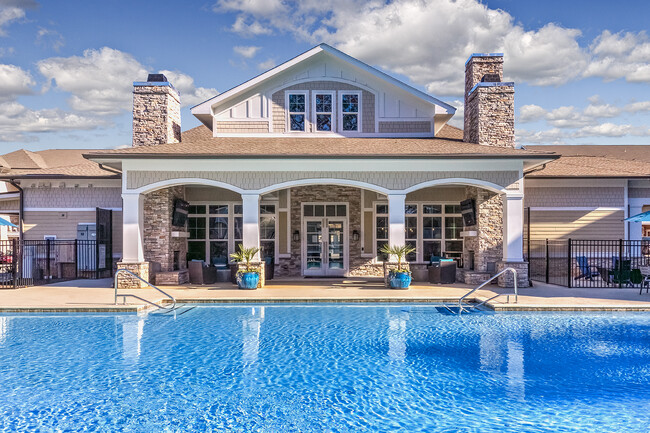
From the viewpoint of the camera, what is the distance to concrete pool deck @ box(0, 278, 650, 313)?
11.3 metres

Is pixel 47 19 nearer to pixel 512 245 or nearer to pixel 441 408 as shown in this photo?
pixel 512 245

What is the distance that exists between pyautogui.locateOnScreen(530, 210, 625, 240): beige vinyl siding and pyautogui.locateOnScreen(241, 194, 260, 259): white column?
32.4 ft

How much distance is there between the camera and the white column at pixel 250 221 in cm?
1457

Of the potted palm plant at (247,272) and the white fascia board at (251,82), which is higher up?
the white fascia board at (251,82)

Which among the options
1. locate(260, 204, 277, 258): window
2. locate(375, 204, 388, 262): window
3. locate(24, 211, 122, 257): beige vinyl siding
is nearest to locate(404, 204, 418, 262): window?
locate(375, 204, 388, 262): window

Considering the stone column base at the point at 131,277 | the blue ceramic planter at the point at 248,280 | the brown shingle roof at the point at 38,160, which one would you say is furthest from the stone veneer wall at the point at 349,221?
the brown shingle roof at the point at 38,160

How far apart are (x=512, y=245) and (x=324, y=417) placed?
10.5 meters

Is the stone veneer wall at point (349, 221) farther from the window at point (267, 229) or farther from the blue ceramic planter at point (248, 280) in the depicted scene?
the blue ceramic planter at point (248, 280)

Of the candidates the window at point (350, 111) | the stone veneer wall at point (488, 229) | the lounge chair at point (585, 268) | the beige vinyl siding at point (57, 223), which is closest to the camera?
the stone veneer wall at point (488, 229)

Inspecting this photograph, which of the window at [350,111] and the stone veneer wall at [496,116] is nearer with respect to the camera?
the stone veneer wall at [496,116]

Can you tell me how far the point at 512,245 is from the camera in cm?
1437

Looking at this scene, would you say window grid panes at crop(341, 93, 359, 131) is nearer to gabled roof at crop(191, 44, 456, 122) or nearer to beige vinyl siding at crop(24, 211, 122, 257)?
gabled roof at crop(191, 44, 456, 122)

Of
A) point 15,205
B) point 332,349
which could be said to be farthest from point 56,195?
point 332,349

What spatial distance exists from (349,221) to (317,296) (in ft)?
19.3
